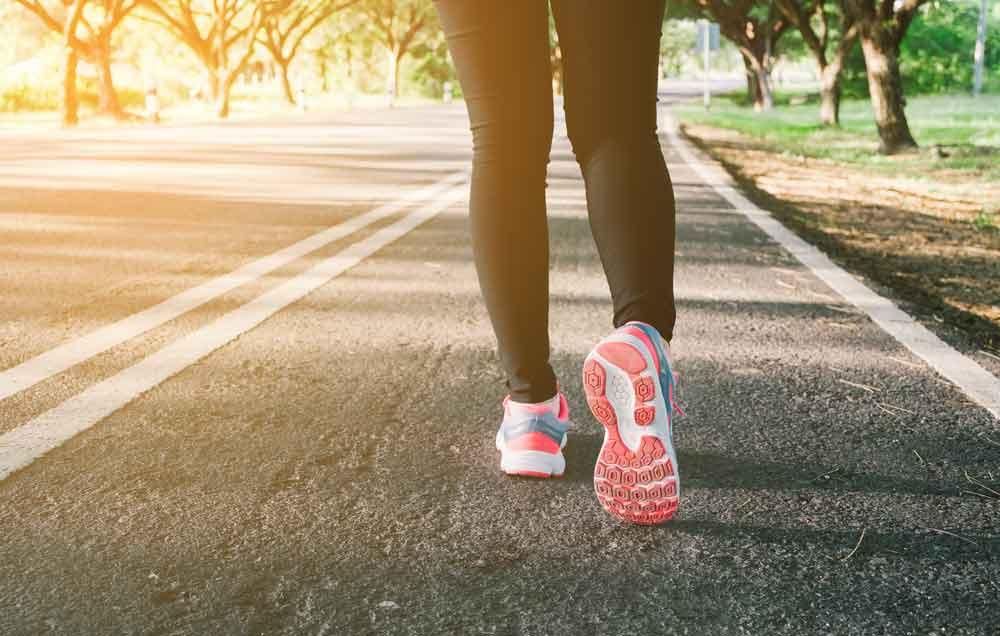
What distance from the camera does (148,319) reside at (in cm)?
426

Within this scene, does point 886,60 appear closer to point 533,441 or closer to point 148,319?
point 148,319

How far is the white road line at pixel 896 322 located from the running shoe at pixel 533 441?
1182mm

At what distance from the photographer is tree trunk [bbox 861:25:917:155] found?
15.3 meters

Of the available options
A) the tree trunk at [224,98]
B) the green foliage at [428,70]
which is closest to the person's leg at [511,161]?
the tree trunk at [224,98]

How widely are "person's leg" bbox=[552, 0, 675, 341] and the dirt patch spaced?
196cm

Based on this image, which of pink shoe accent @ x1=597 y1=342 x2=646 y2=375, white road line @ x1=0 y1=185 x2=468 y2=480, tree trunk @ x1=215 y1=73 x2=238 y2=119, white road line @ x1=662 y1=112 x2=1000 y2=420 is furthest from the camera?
tree trunk @ x1=215 y1=73 x2=238 y2=119

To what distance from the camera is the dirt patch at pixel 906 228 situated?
16.3 ft

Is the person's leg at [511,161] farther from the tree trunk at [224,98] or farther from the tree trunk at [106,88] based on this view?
the tree trunk at [224,98]

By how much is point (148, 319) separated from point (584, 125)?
241cm

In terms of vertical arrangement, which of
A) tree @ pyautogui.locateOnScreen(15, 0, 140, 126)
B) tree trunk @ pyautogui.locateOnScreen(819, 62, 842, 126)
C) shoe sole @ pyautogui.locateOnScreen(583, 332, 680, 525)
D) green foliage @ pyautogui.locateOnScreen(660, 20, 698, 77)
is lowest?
shoe sole @ pyautogui.locateOnScreen(583, 332, 680, 525)

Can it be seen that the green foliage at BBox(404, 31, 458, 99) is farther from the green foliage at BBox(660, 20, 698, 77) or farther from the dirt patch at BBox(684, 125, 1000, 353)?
the green foliage at BBox(660, 20, 698, 77)

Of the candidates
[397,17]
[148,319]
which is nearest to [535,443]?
[148,319]

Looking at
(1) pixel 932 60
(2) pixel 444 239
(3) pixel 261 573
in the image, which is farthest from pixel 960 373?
(1) pixel 932 60

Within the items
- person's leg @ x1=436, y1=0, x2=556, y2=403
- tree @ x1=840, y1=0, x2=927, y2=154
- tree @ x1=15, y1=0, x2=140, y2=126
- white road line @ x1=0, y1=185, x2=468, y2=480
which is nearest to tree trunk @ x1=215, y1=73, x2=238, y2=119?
tree @ x1=15, y1=0, x2=140, y2=126
